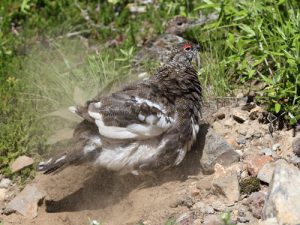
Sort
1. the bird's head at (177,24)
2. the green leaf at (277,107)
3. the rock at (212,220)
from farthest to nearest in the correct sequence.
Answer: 1. the bird's head at (177,24)
2. the green leaf at (277,107)
3. the rock at (212,220)

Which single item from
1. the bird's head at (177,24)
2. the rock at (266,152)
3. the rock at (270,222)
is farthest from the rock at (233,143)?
the bird's head at (177,24)

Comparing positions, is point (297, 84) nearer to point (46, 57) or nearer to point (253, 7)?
point (253, 7)

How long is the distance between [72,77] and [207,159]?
85.9 inches

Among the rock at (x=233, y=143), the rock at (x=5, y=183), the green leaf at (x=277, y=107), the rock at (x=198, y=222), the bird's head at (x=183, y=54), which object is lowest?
the rock at (x=5, y=183)

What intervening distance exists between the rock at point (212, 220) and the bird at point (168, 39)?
2821 millimetres

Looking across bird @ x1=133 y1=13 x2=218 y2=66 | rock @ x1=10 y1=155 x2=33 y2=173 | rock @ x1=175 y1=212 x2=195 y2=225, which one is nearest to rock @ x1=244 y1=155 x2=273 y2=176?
rock @ x1=175 y1=212 x2=195 y2=225

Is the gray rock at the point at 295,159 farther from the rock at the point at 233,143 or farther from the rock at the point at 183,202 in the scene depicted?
the rock at the point at 183,202

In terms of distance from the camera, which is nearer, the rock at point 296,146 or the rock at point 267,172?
the rock at point 267,172

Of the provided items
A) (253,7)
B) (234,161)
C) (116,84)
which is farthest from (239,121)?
(116,84)

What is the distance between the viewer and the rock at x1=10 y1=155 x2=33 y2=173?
6.60 m

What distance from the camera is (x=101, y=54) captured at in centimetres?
798

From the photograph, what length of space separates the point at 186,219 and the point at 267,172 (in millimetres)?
781

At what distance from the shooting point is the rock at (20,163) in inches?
260

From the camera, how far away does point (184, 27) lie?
26.7 ft
